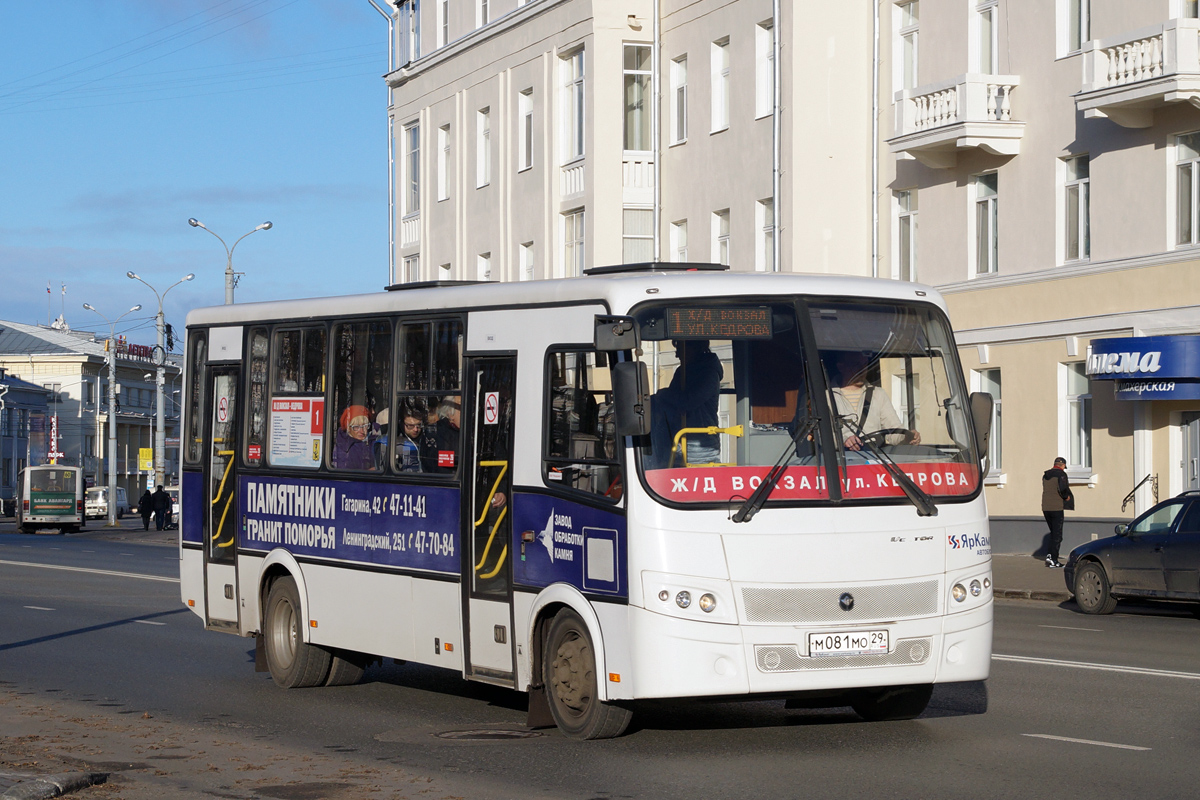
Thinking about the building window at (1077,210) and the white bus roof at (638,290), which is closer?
the white bus roof at (638,290)

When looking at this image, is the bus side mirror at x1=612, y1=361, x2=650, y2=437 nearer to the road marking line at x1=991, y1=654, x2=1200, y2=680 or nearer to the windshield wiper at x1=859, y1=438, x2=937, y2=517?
the windshield wiper at x1=859, y1=438, x2=937, y2=517

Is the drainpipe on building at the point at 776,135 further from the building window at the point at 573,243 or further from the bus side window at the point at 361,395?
the bus side window at the point at 361,395

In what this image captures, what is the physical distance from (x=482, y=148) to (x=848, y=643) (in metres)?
36.1

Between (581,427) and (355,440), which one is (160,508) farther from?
(581,427)

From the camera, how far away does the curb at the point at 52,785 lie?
8320mm

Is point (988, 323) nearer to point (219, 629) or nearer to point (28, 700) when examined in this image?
point (219, 629)

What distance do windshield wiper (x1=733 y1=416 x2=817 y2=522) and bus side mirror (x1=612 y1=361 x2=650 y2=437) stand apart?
681mm

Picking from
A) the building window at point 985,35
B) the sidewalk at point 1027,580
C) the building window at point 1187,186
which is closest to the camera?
the sidewalk at point 1027,580

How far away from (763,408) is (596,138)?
2883cm

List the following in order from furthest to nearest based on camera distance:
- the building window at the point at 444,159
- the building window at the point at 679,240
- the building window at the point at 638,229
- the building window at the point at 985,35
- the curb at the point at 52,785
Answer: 1. the building window at the point at 444,159
2. the building window at the point at 638,229
3. the building window at the point at 679,240
4. the building window at the point at 985,35
5. the curb at the point at 52,785

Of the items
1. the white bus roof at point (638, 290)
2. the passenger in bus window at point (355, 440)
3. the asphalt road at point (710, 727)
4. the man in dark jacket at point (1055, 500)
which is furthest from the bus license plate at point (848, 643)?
the man in dark jacket at point (1055, 500)

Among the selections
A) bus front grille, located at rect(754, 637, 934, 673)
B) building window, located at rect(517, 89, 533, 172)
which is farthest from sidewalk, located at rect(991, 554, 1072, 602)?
building window, located at rect(517, 89, 533, 172)

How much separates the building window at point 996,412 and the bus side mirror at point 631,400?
72.7 feet

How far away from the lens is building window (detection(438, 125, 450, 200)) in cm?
4697
